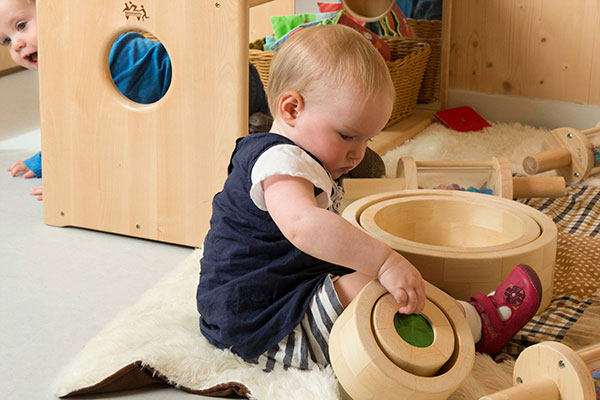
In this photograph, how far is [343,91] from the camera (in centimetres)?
92

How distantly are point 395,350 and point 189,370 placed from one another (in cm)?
31

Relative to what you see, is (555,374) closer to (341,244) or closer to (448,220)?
(341,244)

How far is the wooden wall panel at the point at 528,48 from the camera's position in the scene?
2.22 meters

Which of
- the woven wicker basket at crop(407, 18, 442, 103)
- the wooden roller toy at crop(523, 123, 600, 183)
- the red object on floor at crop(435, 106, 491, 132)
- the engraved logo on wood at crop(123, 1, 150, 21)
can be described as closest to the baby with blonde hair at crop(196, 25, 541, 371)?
the engraved logo on wood at crop(123, 1, 150, 21)

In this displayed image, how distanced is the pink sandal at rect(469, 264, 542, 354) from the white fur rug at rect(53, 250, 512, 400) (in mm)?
34

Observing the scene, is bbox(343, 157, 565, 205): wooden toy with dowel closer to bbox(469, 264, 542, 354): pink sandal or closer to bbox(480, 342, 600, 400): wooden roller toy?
bbox(469, 264, 542, 354): pink sandal

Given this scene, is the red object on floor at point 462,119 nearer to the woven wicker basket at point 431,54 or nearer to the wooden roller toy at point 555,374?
the woven wicker basket at point 431,54

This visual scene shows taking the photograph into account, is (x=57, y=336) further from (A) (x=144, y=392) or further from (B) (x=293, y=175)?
(B) (x=293, y=175)

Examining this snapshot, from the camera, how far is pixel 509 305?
1.01 metres

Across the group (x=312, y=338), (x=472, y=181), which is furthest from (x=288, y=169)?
(x=472, y=181)

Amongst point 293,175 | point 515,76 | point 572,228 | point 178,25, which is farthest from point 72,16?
point 515,76

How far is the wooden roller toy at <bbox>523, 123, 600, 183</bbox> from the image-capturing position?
1.77m

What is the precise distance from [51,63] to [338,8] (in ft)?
3.72

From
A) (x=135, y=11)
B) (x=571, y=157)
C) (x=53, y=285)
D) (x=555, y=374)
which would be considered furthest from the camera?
(x=571, y=157)
